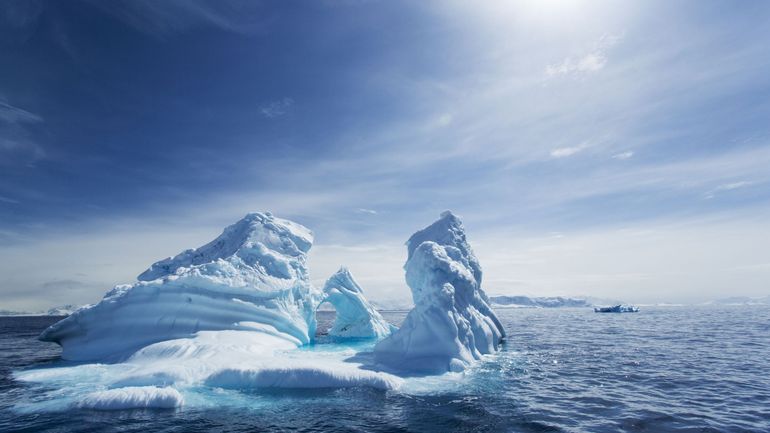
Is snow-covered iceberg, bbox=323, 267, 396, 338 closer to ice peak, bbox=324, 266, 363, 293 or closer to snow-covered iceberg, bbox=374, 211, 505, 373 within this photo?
ice peak, bbox=324, 266, 363, 293

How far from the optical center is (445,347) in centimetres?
2070

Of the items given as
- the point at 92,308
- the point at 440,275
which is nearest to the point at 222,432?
the point at 440,275

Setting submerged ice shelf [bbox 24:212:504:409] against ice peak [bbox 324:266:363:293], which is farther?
ice peak [bbox 324:266:363:293]

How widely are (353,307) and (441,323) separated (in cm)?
2022

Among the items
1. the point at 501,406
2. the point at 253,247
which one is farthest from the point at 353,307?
the point at 501,406

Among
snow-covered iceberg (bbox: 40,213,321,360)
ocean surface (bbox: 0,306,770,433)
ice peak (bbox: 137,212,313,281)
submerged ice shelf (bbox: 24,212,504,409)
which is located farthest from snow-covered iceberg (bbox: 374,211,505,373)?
ice peak (bbox: 137,212,313,281)

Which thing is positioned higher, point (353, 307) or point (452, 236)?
point (452, 236)

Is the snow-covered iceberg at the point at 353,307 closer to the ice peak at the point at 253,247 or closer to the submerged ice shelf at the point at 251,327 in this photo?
the submerged ice shelf at the point at 251,327

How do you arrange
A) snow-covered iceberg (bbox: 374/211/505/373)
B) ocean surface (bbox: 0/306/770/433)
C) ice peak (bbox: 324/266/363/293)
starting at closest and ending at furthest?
ocean surface (bbox: 0/306/770/433) → snow-covered iceberg (bbox: 374/211/505/373) → ice peak (bbox: 324/266/363/293)

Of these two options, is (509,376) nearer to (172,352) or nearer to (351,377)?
(351,377)

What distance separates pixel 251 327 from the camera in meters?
26.8

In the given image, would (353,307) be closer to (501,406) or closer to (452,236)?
(452,236)

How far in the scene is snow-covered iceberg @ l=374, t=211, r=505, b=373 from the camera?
2048 centimetres

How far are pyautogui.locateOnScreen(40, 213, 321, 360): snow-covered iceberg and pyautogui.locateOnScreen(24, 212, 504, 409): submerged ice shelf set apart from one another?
67 mm
